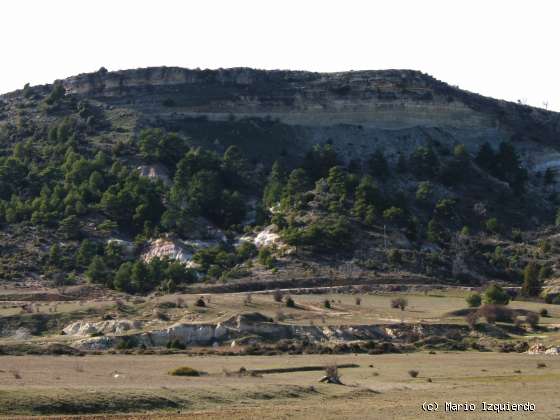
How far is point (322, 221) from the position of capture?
7806cm

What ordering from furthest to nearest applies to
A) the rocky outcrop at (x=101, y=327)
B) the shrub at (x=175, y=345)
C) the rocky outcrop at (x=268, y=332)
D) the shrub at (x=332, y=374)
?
the rocky outcrop at (x=101, y=327)
the rocky outcrop at (x=268, y=332)
the shrub at (x=175, y=345)
the shrub at (x=332, y=374)

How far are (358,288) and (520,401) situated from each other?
36318 mm

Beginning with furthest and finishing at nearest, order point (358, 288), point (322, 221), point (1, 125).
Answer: point (1, 125) < point (322, 221) < point (358, 288)

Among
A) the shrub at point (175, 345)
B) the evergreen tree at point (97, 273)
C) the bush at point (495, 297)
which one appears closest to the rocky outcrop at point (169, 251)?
the evergreen tree at point (97, 273)

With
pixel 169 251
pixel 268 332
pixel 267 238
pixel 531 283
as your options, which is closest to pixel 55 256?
pixel 169 251

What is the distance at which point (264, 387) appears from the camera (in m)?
33.7

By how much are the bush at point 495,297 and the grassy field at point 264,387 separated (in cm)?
1616

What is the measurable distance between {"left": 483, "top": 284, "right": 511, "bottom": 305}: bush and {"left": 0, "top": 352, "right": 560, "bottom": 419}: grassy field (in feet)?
53.0

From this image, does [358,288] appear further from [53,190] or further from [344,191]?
[53,190]

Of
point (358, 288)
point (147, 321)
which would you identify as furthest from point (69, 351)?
point (358, 288)

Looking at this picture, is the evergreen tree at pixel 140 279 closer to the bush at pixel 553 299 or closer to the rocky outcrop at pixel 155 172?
the rocky outcrop at pixel 155 172

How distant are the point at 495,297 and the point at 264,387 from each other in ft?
103

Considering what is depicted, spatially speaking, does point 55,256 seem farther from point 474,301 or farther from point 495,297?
point 495,297

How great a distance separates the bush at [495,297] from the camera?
204 ft
